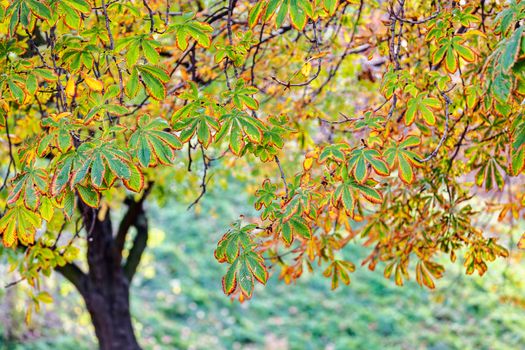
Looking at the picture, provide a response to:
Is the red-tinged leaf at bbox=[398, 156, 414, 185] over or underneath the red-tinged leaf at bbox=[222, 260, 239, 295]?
over

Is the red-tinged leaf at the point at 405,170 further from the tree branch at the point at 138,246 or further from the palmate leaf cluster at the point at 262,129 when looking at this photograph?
the tree branch at the point at 138,246

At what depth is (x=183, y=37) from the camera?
204 cm

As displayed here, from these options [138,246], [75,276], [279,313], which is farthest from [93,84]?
[279,313]

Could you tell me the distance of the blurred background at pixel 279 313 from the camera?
7059 millimetres

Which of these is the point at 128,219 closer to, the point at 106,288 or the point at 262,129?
the point at 106,288

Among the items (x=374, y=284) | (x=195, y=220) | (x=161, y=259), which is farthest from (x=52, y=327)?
(x=374, y=284)

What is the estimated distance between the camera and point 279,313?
810 cm

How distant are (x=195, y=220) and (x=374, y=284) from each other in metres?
3.01

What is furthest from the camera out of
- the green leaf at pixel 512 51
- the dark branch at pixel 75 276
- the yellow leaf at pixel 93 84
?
the dark branch at pixel 75 276

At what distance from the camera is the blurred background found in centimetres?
706

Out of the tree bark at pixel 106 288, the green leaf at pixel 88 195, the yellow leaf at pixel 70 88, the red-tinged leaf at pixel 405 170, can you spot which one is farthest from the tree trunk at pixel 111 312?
the red-tinged leaf at pixel 405 170

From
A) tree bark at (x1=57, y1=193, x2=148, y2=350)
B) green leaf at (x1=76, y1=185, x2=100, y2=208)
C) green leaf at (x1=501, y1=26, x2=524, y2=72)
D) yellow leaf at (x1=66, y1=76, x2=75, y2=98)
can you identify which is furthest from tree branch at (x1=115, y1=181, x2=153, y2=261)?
green leaf at (x1=501, y1=26, x2=524, y2=72)

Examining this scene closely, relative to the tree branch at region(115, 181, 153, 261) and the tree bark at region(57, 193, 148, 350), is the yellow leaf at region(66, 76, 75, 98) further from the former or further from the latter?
the tree branch at region(115, 181, 153, 261)

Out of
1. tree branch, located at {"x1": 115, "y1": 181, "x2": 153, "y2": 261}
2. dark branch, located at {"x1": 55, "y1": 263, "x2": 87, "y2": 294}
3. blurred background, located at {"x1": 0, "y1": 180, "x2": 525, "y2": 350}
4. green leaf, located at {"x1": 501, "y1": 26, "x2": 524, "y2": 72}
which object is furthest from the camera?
blurred background, located at {"x1": 0, "y1": 180, "x2": 525, "y2": 350}
